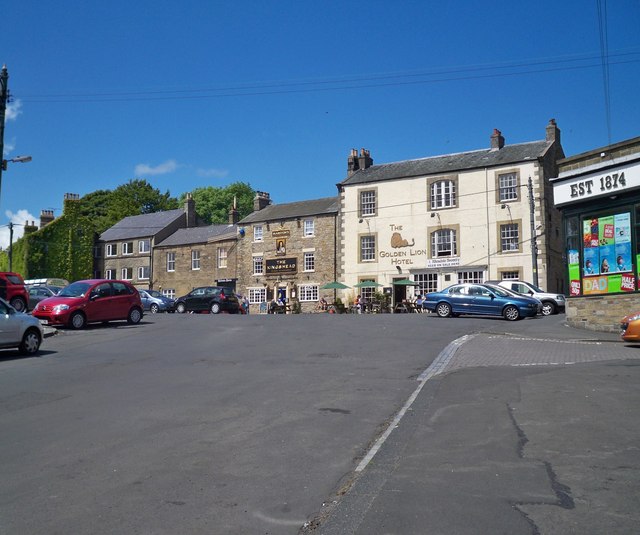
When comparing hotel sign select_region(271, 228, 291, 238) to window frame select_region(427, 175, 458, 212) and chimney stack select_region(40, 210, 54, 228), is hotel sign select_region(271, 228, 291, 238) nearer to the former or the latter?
window frame select_region(427, 175, 458, 212)

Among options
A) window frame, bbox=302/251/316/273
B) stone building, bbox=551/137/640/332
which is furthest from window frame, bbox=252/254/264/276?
stone building, bbox=551/137/640/332

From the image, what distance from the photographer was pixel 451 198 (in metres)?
41.6

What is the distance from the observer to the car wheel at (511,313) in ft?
83.0

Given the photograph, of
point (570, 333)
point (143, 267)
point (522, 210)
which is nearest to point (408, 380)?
point (570, 333)

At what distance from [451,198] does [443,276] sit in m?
5.05

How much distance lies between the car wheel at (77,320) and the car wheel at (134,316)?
1925mm

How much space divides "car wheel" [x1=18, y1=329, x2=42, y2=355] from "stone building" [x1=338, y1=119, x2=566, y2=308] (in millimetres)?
28267

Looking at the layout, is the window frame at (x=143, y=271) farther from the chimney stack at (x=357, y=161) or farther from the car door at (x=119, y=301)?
the car door at (x=119, y=301)

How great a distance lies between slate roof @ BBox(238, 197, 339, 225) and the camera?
49.3 meters

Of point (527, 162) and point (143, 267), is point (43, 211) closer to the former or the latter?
point (143, 267)

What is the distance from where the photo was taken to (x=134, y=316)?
78.9 ft

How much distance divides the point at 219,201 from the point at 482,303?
56.8 m

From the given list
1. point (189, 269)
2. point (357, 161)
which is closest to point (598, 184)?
point (357, 161)

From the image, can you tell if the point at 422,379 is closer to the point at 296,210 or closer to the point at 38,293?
the point at 38,293
